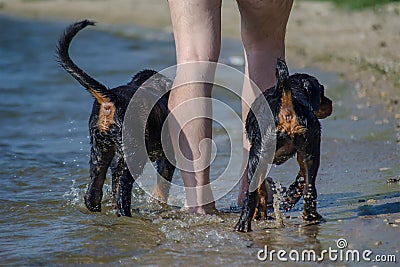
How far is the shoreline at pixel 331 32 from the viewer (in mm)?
8156

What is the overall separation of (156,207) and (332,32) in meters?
7.48

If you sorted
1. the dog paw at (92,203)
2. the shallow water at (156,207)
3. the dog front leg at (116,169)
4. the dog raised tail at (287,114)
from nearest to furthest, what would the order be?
the shallow water at (156,207), the dog raised tail at (287,114), the dog front leg at (116,169), the dog paw at (92,203)

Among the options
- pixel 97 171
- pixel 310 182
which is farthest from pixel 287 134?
pixel 97 171

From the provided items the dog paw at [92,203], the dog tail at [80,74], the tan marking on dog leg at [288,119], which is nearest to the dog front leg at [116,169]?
the dog paw at [92,203]

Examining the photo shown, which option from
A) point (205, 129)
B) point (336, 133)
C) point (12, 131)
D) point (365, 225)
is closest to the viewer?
point (365, 225)

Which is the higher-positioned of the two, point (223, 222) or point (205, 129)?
point (205, 129)

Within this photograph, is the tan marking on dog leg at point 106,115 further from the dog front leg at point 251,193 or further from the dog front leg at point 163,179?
the dog front leg at point 251,193

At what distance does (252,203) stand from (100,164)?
0.94 meters

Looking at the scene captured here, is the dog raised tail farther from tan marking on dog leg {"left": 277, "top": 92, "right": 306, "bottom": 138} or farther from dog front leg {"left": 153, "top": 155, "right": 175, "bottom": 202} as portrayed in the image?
dog front leg {"left": 153, "top": 155, "right": 175, "bottom": 202}

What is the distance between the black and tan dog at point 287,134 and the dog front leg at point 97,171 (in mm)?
818

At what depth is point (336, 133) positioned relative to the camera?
644 centimetres

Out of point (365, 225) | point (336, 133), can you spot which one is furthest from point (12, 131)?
point (365, 225)

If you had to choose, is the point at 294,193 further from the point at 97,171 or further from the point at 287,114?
the point at 97,171

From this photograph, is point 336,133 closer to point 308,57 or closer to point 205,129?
point 205,129
